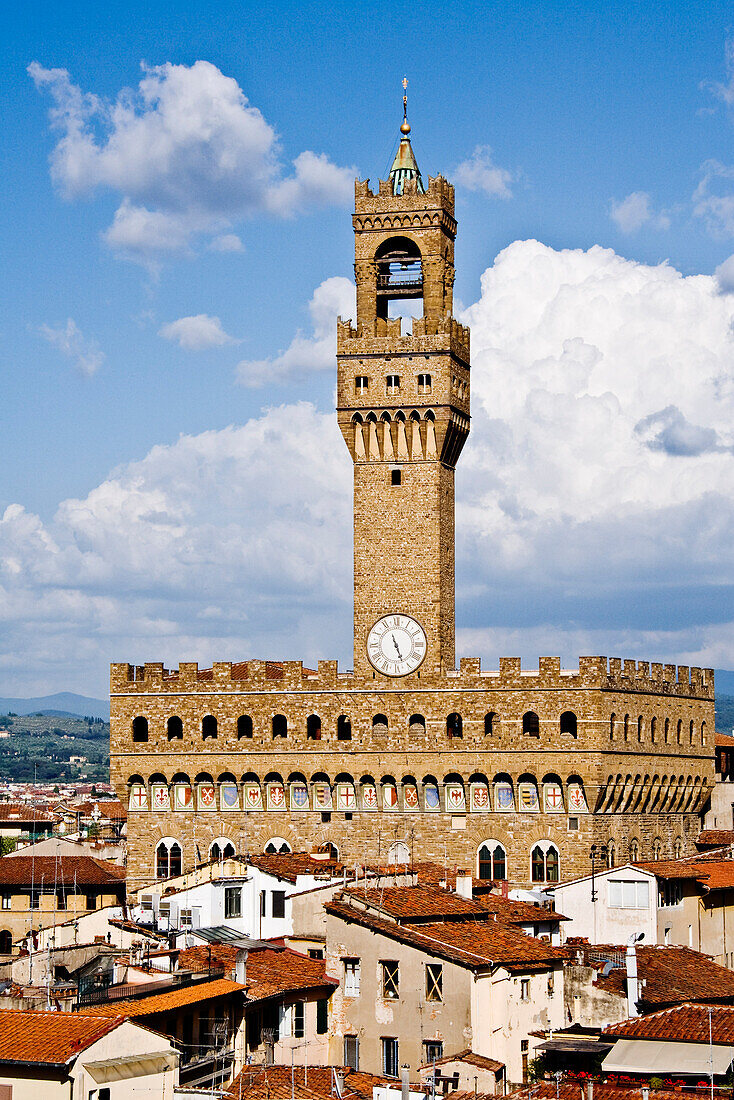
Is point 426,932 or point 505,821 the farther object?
point 505,821

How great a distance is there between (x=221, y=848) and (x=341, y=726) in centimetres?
614

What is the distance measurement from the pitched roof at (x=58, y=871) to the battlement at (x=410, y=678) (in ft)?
40.9

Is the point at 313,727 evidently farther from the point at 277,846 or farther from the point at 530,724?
the point at 530,724

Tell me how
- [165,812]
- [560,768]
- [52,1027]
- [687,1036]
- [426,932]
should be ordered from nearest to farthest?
[52,1027] < [687,1036] < [426,932] < [560,768] < [165,812]

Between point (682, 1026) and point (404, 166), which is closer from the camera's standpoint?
point (682, 1026)

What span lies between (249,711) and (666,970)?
22.9 meters

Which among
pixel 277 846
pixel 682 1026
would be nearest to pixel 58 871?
pixel 277 846

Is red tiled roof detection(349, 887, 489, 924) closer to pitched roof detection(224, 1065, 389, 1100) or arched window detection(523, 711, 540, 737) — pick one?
pitched roof detection(224, 1065, 389, 1100)

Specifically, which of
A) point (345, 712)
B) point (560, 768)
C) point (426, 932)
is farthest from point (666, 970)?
point (345, 712)

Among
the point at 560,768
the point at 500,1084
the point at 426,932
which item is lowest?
the point at 500,1084

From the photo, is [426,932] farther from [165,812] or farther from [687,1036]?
[165,812]

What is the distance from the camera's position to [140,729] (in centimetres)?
7419

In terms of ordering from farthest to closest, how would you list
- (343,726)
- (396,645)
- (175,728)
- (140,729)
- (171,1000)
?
(140,729) → (175,728) → (396,645) → (343,726) → (171,1000)

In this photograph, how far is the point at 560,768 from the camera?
68.6 m
